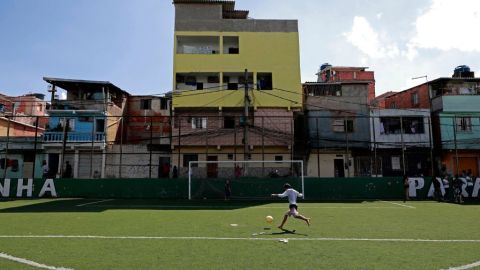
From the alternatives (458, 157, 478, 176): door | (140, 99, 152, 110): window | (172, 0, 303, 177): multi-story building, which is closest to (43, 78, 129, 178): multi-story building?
(140, 99, 152, 110): window

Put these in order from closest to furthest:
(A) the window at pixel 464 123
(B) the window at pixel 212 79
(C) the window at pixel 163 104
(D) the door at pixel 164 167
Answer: (A) the window at pixel 464 123
(D) the door at pixel 164 167
(B) the window at pixel 212 79
(C) the window at pixel 163 104

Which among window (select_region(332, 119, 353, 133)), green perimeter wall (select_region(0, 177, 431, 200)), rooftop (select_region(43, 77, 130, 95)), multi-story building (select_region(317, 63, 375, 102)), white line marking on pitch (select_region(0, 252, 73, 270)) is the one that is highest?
multi-story building (select_region(317, 63, 375, 102))

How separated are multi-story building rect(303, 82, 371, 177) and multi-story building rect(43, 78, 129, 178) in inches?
773

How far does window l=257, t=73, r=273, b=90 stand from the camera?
36312 millimetres

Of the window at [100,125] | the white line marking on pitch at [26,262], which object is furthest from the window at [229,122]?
the white line marking on pitch at [26,262]

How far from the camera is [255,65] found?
119 feet

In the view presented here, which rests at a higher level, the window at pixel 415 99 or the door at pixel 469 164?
the window at pixel 415 99

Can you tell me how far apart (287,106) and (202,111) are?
8.36m

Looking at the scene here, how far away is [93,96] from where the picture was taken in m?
38.6

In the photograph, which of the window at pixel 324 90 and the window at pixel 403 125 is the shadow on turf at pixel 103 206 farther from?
the window at pixel 403 125

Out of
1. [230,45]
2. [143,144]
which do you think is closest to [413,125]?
[230,45]

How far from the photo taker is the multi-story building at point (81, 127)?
3591 centimetres

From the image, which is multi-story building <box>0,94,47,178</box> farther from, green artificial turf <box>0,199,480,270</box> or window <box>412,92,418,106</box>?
window <box>412,92,418,106</box>

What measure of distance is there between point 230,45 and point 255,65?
14.6 feet
